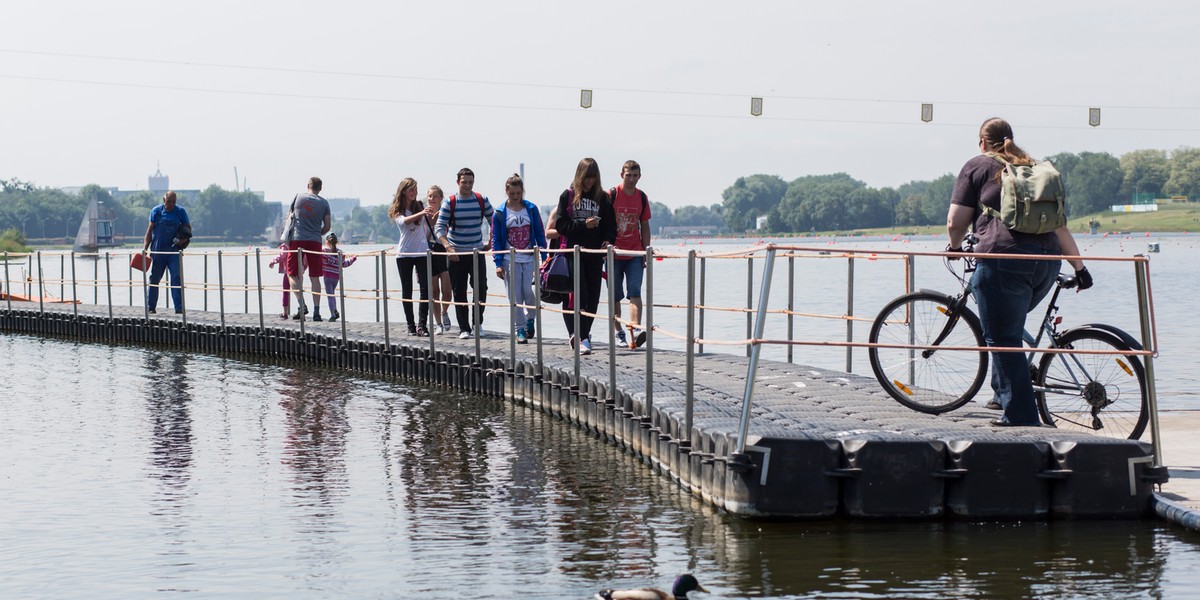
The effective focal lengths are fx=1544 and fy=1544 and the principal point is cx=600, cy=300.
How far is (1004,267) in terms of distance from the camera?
8.09 m

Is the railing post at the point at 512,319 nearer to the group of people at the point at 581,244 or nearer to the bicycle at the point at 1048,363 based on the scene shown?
the group of people at the point at 581,244

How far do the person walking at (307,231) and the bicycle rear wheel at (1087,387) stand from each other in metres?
11.5

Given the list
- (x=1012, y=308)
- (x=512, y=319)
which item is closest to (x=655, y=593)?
(x=1012, y=308)

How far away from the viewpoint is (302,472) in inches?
384

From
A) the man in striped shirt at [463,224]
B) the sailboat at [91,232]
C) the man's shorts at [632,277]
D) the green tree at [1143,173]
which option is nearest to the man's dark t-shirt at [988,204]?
the man's shorts at [632,277]

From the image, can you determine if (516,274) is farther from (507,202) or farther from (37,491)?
(37,491)

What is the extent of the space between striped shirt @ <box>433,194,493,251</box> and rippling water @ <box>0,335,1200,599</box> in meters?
3.62

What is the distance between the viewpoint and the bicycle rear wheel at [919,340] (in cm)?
851

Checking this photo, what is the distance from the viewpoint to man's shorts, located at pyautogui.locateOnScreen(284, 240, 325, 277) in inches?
745

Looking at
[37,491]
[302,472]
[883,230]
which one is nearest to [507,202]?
[302,472]

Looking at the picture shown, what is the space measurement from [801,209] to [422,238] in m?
180

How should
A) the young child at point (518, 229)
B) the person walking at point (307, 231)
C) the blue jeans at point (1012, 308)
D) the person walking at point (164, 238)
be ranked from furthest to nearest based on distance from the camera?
the person walking at point (164, 238) < the person walking at point (307, 231) < the young child at point (518, 229) < the blue jeans at point (1012, 308)

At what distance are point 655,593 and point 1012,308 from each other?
323 centimetres

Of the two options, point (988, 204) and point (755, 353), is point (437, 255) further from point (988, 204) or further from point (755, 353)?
point (755, 353)
